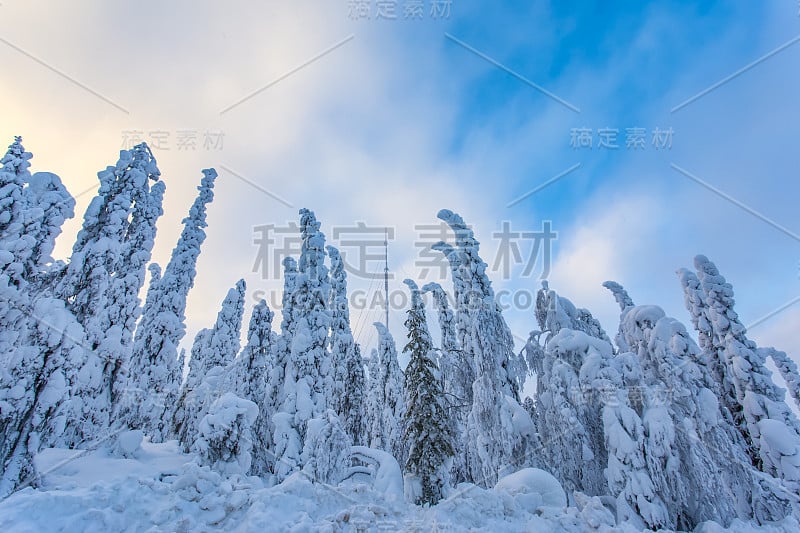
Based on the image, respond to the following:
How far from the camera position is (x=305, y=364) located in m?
16.0

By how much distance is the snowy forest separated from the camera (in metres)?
9.35

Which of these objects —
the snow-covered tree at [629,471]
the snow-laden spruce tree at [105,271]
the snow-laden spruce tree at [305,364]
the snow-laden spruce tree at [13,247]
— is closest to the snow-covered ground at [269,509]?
the snow-covered tree at [629,471]

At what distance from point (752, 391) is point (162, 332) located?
27509 millimetres

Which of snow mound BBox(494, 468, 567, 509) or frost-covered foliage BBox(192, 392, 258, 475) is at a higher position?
frost-covered foliage BBox(192, 392, 258, 475)

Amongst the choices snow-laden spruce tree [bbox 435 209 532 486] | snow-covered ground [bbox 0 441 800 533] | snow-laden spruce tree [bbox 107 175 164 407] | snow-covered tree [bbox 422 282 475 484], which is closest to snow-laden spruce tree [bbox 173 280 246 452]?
snow-laden spruce tree [bbox 107 175 164 407]

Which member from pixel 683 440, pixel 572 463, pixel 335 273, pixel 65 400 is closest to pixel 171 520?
pixel 65 400

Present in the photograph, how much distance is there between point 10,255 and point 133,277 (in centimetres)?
857

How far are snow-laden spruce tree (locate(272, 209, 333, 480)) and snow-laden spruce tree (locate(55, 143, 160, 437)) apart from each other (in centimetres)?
741

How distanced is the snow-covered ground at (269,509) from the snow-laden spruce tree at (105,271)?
7.91 meters

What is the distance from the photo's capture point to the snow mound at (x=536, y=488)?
8578mm

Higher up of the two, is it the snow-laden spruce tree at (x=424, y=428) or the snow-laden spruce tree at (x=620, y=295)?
the snow-laden spruce tree at (x=620, y=295)

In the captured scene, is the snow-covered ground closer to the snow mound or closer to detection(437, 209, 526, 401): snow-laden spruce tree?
the snow mound

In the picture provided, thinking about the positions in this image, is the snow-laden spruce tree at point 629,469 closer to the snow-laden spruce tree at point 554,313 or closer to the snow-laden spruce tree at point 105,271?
the snow-laden spruce tree at point 554,313

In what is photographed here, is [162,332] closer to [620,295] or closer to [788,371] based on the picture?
[620,295]
